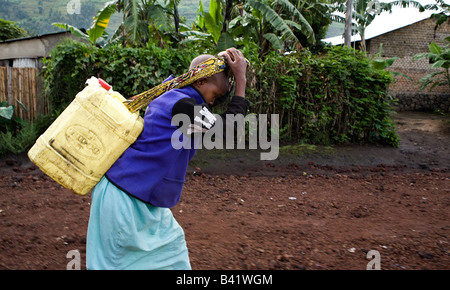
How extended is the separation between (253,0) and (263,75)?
2.29 m

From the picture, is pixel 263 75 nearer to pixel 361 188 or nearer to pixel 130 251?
pixel 361 188

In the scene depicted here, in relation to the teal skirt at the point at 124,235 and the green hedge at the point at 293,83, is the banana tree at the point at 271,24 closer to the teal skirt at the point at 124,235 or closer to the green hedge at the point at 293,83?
the green hedge at the point at 293,83

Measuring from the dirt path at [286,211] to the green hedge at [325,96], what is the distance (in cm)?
51

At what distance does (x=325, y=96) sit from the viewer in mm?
8648

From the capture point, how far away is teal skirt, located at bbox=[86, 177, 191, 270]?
197 centimetres

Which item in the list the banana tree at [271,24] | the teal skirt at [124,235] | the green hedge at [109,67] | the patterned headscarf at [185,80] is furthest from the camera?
the banana tree at [271,24]

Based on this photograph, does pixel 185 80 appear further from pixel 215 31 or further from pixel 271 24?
pixel 271 24

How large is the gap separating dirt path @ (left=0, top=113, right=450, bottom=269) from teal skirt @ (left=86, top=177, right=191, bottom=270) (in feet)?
3.58

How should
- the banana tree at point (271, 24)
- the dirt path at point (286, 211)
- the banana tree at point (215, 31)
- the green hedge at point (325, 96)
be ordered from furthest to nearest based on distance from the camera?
the banana tree at point (271, 24) < the banana tree at point (215, 31) < the green hedge at point (325, 96) < the dirt path at point (286, 211)

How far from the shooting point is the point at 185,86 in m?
2.11

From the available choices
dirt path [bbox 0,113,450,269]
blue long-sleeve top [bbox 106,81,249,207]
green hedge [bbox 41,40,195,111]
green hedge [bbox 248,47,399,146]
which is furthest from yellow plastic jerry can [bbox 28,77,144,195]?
green hedge [bbox 248,47,399,146]

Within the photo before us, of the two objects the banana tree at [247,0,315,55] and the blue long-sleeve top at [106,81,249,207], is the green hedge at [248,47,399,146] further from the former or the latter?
the blue long-sleeve top at [106,81,249,207]

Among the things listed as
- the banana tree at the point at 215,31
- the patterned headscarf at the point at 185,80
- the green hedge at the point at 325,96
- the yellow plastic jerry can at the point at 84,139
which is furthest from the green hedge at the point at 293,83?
the yellow plastic jerry can at the point at 84,139

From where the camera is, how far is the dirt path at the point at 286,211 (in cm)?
338
